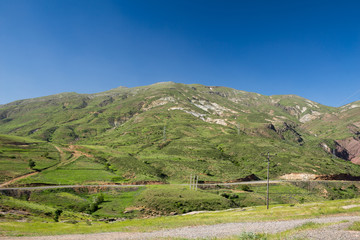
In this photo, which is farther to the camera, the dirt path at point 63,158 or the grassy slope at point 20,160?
the grassy slope at point 20,160

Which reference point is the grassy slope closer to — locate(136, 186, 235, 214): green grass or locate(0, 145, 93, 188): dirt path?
locate(0, 145, 93, 188): dirt path

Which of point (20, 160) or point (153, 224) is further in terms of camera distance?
point (20, 160)

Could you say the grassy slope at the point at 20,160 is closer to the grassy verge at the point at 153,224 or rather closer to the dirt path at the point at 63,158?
the dirt path at the point at 63,158

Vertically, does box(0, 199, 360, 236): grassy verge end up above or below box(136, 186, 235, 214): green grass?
above

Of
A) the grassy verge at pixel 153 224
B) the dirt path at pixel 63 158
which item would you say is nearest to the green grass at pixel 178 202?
the grassy verge at pixel 153 224

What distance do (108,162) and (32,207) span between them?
2686 inches

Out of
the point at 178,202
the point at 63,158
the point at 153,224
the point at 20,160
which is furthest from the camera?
the point at 63,158

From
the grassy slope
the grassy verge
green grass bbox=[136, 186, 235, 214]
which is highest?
the grassy slope

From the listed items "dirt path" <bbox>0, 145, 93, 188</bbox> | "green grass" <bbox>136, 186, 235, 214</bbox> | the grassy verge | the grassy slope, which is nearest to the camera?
the grassy verge

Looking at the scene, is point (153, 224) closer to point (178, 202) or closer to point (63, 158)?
point (178, 202)

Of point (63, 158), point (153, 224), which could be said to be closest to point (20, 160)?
point (63, 158)

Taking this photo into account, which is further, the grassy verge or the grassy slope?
the grassy slope

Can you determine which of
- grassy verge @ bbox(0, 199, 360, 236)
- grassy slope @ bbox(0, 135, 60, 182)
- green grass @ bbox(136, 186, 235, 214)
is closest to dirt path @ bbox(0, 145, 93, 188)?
grassy slope @ bbox(0, 135, 60, 182)

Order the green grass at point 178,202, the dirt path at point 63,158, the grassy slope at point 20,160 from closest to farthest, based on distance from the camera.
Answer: the green grass at point 178,202 → the dirt path at point 63,158 → the grassy slope at point 20,160
